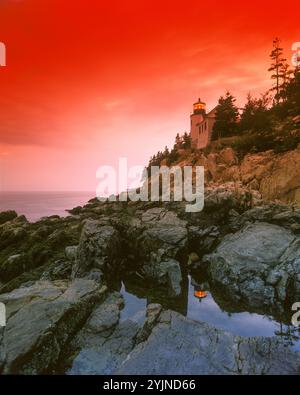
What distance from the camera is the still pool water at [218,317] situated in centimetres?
1141

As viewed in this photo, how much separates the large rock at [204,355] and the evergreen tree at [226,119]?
39.1 meters

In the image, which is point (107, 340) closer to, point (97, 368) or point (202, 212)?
point (97, 368)

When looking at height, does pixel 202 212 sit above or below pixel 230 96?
below

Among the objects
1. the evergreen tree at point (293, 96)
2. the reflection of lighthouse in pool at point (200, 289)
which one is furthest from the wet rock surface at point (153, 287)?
the evergreen tree at point (293, 96)

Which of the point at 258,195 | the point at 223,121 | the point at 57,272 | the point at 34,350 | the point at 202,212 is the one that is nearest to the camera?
the point at 34,350

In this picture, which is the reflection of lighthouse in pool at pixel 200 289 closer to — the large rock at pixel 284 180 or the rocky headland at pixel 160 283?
the rocky headland at pixel 160 283

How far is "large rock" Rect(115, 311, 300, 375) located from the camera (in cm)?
822

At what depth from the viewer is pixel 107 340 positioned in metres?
10.1

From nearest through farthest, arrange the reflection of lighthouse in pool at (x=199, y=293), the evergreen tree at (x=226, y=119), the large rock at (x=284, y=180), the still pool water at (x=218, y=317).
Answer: the still pool water at (x=218, y=317)
the reflection of lighthouse in pool at (x=199, y=293)
the large rock at (x=284, y=180)
the evergreen tree at (x=226, y=119)

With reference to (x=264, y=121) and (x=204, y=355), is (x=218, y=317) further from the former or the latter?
(x=264, y=121)

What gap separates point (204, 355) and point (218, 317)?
175 inches

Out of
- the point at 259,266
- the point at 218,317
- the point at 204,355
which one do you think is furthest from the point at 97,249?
the point at 259,266

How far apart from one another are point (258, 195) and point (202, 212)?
784cm
